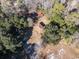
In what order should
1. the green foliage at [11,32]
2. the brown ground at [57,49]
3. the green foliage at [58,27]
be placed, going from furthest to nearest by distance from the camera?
the brown ground at [57,49]
the green foliage at [58,27]
the green foliage at [11,32]

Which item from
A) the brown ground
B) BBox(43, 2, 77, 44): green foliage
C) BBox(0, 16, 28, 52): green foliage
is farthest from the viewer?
the brown ground

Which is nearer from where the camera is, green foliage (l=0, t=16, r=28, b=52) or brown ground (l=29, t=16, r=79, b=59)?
green foliage (l=0, t=16, r=28, b=52)

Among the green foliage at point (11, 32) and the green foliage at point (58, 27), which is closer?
the green foliage at point (11, 32)

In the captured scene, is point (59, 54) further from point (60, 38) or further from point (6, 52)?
point (6, 52)

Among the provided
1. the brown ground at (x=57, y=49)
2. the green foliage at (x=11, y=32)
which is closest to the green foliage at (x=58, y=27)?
the brown ground at (x=57, y=49)

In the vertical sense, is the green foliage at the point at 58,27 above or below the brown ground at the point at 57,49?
above

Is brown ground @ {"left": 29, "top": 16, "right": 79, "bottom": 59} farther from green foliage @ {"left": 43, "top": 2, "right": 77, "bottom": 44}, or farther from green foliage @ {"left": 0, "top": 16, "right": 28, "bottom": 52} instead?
green foliage @ {"left": 0, "top": 16, "right": 28, "bottom": 52}

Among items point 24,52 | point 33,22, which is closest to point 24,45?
point 24,52

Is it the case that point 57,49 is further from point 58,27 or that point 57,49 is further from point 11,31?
point 11,31

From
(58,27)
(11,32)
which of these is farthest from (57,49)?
(11,32)

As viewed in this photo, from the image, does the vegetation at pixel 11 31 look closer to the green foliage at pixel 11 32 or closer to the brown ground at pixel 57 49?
the green foliage at pixel 11 32

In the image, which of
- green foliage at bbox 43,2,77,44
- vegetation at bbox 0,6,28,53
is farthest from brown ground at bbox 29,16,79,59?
vegetation at bbox 0,6,28,53
